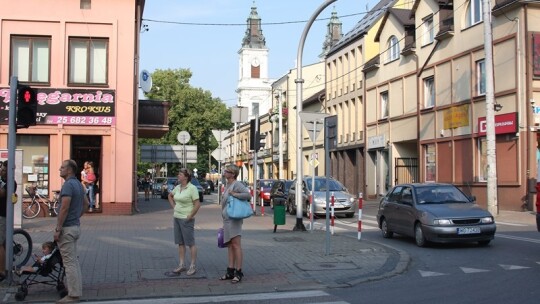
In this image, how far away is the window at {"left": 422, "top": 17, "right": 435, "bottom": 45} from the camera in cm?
3091

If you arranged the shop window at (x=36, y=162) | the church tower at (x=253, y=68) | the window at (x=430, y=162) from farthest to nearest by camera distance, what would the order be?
the church tower at (x=253, y=68) → the window at (x=430, y=162) → the shop window at (x=36, y=162)

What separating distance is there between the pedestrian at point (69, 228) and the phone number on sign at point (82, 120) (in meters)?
13.9

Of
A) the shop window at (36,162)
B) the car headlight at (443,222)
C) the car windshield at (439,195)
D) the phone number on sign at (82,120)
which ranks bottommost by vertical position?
the car headlight at (443,222)

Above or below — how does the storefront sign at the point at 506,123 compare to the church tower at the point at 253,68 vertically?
below

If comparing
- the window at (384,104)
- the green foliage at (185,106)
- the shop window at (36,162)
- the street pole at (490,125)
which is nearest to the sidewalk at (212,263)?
the shop window at (36,162)

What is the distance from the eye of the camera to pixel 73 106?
21281 millimetres

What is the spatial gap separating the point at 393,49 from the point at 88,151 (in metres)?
20.1

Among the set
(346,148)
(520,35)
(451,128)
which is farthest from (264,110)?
(520,35)

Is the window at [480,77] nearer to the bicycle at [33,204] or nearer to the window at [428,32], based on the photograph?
the window at [428,32]

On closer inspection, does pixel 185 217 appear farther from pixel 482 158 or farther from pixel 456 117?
pixel 456 117

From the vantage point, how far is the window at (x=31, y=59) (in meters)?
21.3

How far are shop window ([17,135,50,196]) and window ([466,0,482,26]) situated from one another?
18.8 metres

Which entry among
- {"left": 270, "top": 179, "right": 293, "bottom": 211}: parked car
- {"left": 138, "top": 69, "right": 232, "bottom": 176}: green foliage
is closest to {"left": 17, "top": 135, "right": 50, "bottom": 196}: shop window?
{"left": 270, "top": 179, "right": 293, "bottom": 211}: parked car

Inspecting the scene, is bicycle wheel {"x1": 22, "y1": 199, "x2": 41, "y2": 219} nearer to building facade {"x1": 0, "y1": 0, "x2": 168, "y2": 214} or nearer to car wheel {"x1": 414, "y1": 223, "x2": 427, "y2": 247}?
building facade {"x1": 0, "y1": 0, "x2": 168, "y2": 214}
